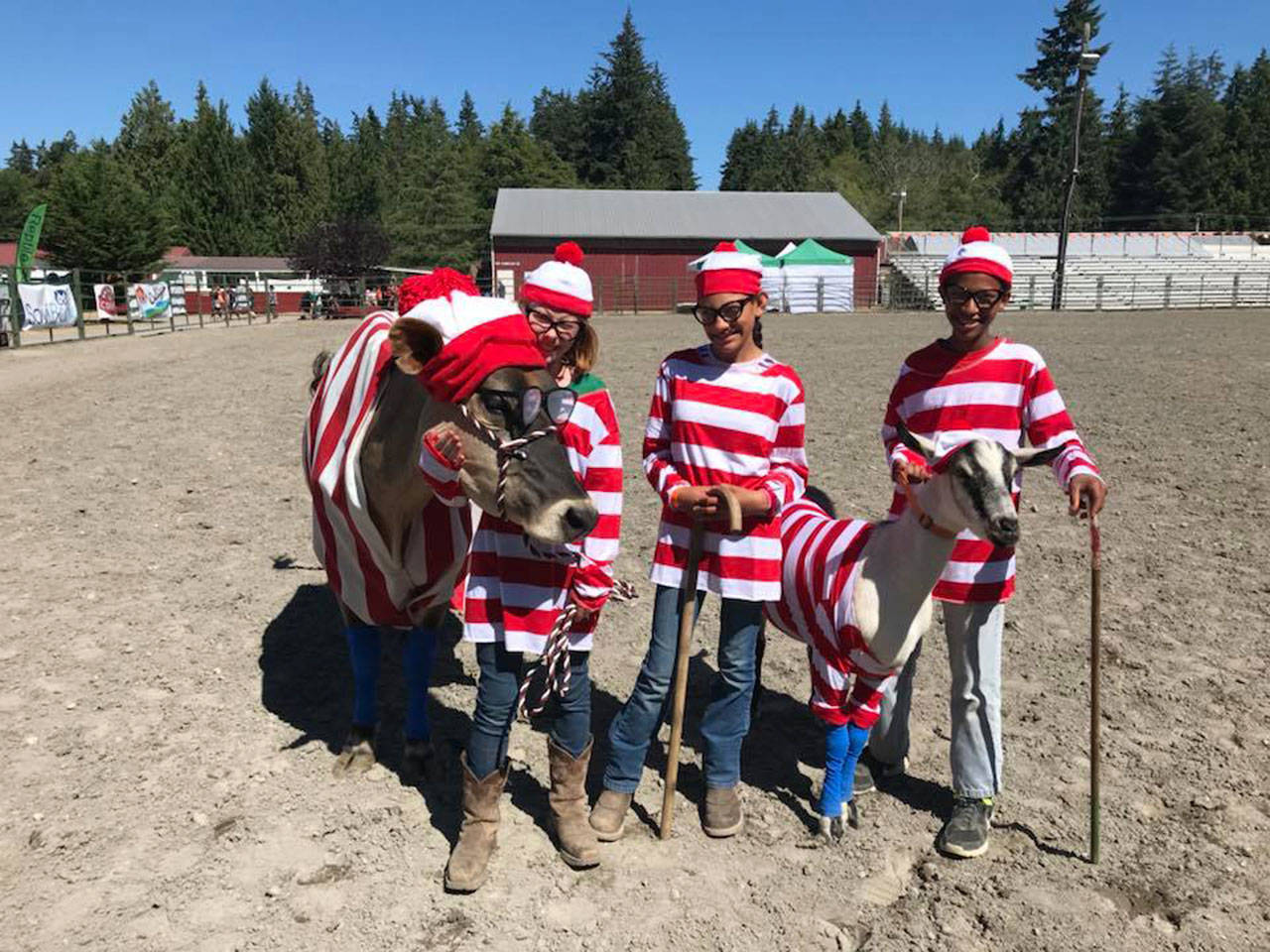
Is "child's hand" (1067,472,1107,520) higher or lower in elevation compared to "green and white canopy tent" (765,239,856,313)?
lower

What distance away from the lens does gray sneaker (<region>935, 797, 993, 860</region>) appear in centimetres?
304

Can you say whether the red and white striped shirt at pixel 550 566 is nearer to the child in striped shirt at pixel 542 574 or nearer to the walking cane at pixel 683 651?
the child in striped shirt at pixel 542 574

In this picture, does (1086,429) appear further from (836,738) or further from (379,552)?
(379,552)

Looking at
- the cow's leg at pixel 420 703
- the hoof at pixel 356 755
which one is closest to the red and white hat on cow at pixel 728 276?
the cow's leg at pixel 420 703

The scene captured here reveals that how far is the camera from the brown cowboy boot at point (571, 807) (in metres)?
2.94

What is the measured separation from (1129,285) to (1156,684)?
122 ft

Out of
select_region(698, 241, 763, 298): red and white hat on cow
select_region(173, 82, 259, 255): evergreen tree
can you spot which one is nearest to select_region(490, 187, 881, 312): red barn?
select_region(173, 82, 259, 255): evergreen tree

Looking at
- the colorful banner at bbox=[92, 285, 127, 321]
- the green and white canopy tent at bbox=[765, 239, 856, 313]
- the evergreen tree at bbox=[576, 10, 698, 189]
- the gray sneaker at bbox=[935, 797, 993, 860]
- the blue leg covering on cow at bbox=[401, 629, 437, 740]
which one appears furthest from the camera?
the evergreen tree at bbox=[576, 10, 698, 189]

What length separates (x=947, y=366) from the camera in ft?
10.1

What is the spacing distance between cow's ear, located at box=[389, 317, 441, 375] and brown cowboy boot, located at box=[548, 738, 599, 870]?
1371 millimetres

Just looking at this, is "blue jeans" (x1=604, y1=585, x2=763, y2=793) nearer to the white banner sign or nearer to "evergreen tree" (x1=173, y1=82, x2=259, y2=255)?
the white banner sign

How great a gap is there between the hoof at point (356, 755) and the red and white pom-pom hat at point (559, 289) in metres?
1.93

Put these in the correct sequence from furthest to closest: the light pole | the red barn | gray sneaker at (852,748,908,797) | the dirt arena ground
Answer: the red barn < the light pole < gray sneaker at (852,748,908,797) < the dirt arena ground

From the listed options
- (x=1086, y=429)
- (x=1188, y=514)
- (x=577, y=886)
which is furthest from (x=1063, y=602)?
(x=1086, y=429)
